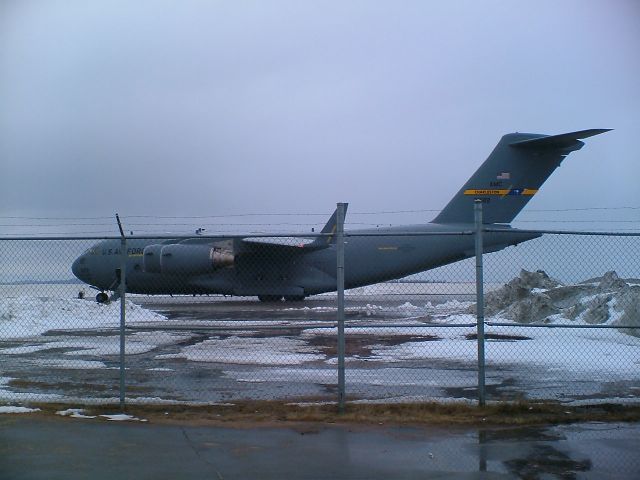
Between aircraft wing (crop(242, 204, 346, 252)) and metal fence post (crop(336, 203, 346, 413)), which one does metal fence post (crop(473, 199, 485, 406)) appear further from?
aircraft wing (crop(242, 204, 346, 252))

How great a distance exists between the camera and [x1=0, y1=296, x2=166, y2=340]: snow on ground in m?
17.5

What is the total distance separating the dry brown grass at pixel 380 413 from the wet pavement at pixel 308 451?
23 cm

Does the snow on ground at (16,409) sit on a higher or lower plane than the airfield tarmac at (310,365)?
higher

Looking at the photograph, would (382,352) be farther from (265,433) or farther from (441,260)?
(441,260)

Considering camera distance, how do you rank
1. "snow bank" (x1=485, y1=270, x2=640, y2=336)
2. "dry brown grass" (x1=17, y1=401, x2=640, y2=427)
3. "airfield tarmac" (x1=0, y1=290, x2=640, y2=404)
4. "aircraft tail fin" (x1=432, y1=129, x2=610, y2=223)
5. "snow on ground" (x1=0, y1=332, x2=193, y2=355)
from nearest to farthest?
"dry brown grass" (x1=17, y1=401, x2=640, y2=427)
"airfield tarmac" (x1=0, y1=290, x2=640, y2=404)
"snow on ground" (x1=0, y1=332, x2=193, y2=355)
"snow bank" (x1=485, y1=270, x2=640, y2=336)
"aircraft tail fin" (x1=432, y1=129, x2=610, y2=223)

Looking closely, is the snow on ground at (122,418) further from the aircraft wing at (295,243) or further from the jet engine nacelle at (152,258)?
the aircraft wing at (295,243)

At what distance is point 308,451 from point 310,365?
16.9 feet

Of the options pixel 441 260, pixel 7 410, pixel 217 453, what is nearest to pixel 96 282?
pixel 441 260

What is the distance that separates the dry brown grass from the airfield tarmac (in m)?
0.45

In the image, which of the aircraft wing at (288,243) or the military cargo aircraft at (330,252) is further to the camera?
the aircraft wing at (288,243)

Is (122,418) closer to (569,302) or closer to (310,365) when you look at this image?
(310,365)

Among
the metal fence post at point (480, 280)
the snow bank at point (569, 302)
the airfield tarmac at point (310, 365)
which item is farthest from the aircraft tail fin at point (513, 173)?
the metal fence post at point (480, 280)

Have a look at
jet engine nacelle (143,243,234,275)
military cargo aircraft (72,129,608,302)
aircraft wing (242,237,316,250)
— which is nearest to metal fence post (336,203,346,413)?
military cargo aircraft (72,129,608,302)

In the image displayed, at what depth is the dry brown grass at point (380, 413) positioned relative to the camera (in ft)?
23.4
